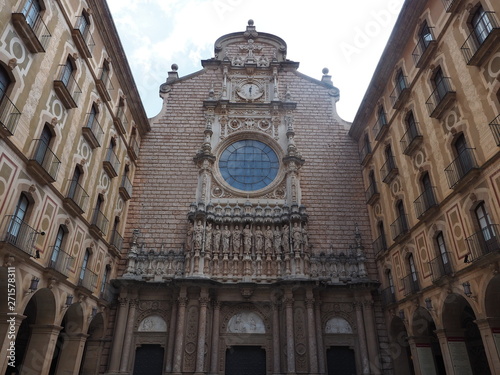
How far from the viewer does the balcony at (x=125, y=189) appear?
65.1 feet

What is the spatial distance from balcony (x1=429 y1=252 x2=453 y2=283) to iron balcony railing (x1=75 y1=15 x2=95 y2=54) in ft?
52.7

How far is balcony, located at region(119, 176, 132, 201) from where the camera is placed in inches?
781

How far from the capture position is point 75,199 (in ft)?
48.4

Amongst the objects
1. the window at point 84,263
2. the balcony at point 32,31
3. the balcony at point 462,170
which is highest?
the balcony at point 32,31

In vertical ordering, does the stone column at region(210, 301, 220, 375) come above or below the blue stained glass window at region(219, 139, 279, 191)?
below

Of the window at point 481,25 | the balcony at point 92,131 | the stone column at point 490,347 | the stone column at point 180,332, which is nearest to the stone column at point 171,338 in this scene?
the stone column at point 180,332

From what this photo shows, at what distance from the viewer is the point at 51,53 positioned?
12.9 m

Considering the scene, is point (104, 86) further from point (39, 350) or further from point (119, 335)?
point (119, 335)

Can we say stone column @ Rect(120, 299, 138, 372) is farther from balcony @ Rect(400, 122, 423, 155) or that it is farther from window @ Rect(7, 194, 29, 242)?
balcony @ Rect(400, 122, 423, 155)

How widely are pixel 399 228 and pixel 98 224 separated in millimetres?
13507

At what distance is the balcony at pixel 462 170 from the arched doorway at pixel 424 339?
542cm

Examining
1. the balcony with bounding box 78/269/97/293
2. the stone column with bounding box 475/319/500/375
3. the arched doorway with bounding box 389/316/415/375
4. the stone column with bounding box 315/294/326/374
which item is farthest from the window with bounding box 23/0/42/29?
the arched doorway with bounding box 389/316/415/375

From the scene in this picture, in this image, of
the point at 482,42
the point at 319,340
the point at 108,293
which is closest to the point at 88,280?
the point at 108,293

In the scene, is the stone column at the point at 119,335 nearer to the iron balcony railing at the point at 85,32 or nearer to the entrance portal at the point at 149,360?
the entrance portal at the point at 149,360
